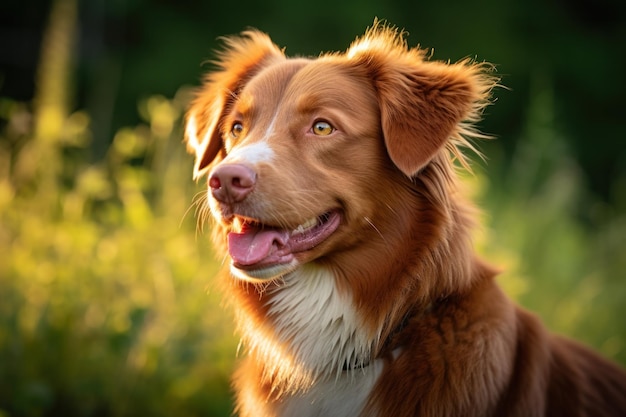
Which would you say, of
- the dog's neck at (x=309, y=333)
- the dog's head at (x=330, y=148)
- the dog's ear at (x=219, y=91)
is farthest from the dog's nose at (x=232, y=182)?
the dog's ear at (x=219, y=91)

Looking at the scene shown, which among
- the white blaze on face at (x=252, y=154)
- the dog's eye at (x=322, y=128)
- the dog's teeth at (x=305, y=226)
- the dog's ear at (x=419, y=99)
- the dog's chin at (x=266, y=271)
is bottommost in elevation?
the dog's chin at (x=266, y=271)

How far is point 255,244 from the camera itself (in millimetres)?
3416

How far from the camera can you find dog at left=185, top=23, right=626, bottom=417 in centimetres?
332

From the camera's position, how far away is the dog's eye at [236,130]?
3891 millimetres

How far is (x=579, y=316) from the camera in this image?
6.33 meters

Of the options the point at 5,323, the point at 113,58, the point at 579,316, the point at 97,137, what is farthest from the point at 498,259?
the point at 113,58

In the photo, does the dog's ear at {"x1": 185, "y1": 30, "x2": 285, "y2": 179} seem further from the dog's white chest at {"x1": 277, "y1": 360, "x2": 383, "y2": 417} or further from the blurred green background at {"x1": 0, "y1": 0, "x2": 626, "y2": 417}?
the dog's white chest at {"x1": 277, "y1": 360, "x2": 383, "y2": 417}

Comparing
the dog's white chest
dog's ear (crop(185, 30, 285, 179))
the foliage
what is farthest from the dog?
the foliage

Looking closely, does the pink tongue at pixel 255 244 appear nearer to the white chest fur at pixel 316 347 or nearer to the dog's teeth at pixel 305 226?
the dog's teeth at pixel 305 226

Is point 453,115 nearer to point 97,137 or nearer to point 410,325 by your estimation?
point 410,325

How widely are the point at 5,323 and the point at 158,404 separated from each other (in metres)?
1.07

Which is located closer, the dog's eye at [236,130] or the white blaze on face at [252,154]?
the white blaze on face at [252,154]

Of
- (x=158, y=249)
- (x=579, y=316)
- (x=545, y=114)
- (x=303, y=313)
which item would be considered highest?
(x=545, y=114)

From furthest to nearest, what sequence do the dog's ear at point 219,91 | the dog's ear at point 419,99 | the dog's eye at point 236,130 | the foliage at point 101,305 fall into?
the foliage at point 101,305, the dog's ear at point 219,91, the dog's eye at point 236,130, the dog's ear at point 419,99
